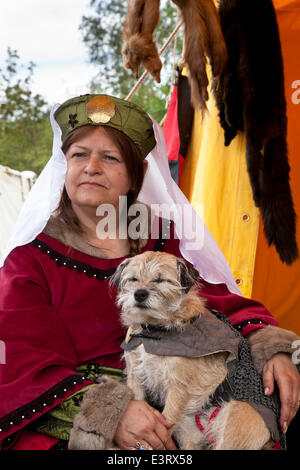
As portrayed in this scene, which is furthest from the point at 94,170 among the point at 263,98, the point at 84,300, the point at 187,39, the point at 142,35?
the point at 263,98

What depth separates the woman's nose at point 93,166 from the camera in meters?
1.60

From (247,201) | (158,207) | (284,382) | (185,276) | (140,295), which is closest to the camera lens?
(140,295)

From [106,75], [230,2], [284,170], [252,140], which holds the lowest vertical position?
[284,170]

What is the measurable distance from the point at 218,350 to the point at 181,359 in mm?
104

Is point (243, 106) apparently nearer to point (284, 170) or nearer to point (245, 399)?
point (284, 170)

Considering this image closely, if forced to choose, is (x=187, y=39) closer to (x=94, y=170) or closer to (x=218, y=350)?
(x=94, y=170)

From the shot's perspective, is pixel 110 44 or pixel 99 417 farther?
pixel 110 44

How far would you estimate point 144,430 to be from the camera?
1315 millimetres

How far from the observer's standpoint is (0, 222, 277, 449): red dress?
142 cm

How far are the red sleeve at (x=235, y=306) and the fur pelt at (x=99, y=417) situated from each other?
50cm

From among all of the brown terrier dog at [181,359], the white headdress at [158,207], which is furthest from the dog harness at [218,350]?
the white headdress at [158,207]

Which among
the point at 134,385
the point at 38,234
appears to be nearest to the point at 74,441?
the point at 134,385
